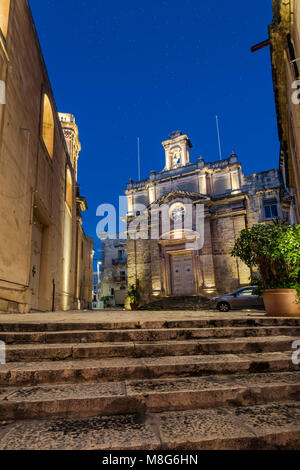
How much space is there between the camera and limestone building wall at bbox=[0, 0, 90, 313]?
6070 mm

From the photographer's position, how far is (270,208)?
19078 millimetres

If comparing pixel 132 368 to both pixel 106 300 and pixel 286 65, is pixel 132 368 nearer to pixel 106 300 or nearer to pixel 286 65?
pixel 286 65

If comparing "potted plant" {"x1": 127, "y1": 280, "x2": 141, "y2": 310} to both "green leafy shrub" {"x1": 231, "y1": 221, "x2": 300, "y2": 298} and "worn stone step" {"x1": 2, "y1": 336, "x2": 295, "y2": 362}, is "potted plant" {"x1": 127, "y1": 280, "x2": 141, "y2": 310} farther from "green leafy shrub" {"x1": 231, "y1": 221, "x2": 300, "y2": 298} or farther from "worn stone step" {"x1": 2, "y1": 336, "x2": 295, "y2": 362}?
"worn stone step" {"x1": 2, "y1": 336, "x2": 295, "y2": 362}

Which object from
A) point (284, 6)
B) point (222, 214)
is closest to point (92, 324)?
point (284, 6)

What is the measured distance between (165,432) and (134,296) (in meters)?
19.6

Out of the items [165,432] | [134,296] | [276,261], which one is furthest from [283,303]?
[134,296]

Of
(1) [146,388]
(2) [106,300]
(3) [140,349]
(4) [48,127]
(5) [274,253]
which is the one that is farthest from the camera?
(2) [106,300]

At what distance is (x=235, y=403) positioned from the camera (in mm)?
2018

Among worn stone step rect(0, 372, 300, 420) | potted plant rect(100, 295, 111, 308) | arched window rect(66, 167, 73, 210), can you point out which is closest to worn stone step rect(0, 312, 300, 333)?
worn stone step rect(0, 372, 300, 420)

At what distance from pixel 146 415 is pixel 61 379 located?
824 millimetres

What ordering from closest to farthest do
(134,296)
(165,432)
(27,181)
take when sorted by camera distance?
(165,432) → (27,181) → (134,296)

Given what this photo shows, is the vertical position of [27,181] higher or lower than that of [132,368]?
higher

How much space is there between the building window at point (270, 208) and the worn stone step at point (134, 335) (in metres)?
17.1

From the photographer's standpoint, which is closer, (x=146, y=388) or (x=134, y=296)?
(x=146, y=388)
